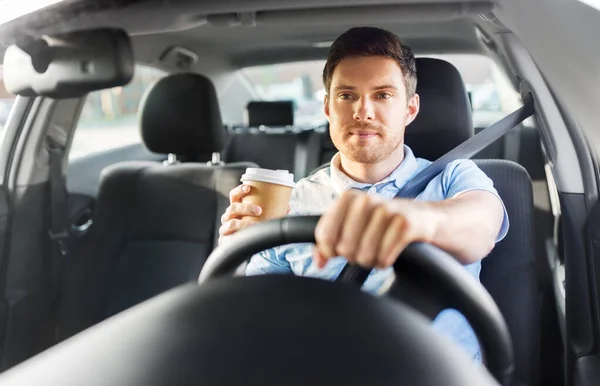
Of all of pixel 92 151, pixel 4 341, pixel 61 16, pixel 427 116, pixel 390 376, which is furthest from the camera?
pixel 92 151

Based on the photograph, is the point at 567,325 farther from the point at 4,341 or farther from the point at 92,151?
the point at 92,151

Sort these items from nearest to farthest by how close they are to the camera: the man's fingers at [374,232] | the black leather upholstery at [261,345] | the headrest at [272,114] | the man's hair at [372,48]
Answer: the black leather upholstery at [261,345]
the man's fingers at [374,232]
the man's hair at [372,48]
the headrest at [272,114]

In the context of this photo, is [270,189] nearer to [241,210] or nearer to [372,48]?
Answer: [241,210]

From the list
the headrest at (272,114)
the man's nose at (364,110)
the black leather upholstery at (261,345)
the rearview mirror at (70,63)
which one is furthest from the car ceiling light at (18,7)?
the headrest at (272,114)

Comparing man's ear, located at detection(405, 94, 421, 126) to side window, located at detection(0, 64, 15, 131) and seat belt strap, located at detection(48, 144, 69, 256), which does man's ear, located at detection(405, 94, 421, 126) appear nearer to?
side window, located at detection(0, 64, 15, 131)

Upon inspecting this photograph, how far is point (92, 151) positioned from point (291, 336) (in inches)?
80.3

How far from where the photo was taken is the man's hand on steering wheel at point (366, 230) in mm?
659

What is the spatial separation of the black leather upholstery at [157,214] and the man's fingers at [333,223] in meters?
1.21

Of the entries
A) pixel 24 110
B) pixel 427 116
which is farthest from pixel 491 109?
pixel 24 110

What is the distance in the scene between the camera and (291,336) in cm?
57

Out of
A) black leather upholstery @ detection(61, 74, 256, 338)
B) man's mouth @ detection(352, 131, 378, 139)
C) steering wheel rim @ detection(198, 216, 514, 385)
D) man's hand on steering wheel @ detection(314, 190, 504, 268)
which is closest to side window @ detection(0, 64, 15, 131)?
black leather upholstery @ detection(61, 74, 256, 338)

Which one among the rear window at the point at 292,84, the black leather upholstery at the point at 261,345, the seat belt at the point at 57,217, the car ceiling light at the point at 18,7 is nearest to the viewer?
the black leather upholstery at the point at 261,345

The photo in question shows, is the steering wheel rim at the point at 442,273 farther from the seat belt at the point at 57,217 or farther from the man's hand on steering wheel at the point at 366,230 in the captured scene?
the seat belt at the point at 57,217

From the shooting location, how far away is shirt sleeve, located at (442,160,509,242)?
109cm
